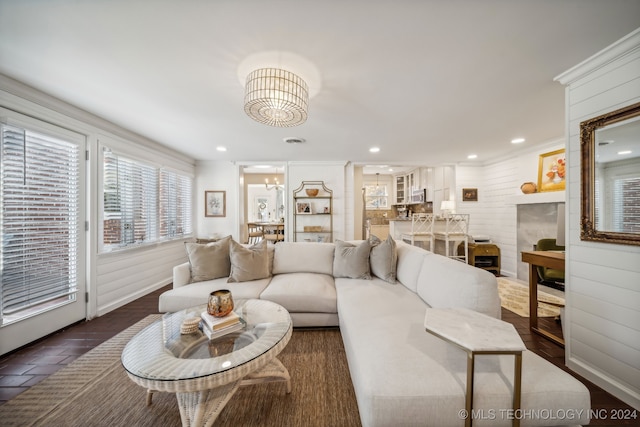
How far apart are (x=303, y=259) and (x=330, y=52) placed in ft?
7.31

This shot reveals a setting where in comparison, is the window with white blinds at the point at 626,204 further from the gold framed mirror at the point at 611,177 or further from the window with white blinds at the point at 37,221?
the window with white blinds at the point at 37,221

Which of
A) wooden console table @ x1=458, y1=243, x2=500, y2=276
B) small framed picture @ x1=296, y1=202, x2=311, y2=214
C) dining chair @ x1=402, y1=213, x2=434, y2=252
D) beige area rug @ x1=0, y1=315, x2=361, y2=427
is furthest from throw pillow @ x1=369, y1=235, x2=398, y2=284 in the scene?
wooden console table @ x1=458, y1=243, x2=500, y2=276

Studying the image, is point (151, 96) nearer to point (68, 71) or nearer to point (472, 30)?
point (68, 71)

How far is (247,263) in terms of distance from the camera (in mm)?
2625

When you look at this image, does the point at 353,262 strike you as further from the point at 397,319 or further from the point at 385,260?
the point at 397,319

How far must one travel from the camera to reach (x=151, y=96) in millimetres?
2262

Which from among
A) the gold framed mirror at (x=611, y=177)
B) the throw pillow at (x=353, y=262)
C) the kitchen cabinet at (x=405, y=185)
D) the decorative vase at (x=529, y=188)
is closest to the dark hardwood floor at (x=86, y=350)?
the gold framed mirror at (x=611, y=177)

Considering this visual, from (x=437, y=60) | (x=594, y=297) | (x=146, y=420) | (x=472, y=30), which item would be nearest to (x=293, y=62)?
(x=437, y=60)

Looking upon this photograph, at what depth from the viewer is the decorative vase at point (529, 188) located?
3961 millimetres

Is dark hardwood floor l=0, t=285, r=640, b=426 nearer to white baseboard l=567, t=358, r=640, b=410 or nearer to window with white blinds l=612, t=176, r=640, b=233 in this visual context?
white baseboard l=567, t=358, r=640, b=410

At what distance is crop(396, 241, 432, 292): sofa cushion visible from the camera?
228 cm

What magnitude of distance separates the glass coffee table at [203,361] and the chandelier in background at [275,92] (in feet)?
5.25

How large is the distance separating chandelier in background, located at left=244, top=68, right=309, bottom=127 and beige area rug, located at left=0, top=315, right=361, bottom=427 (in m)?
2.08

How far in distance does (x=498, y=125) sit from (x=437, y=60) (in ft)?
6.45
